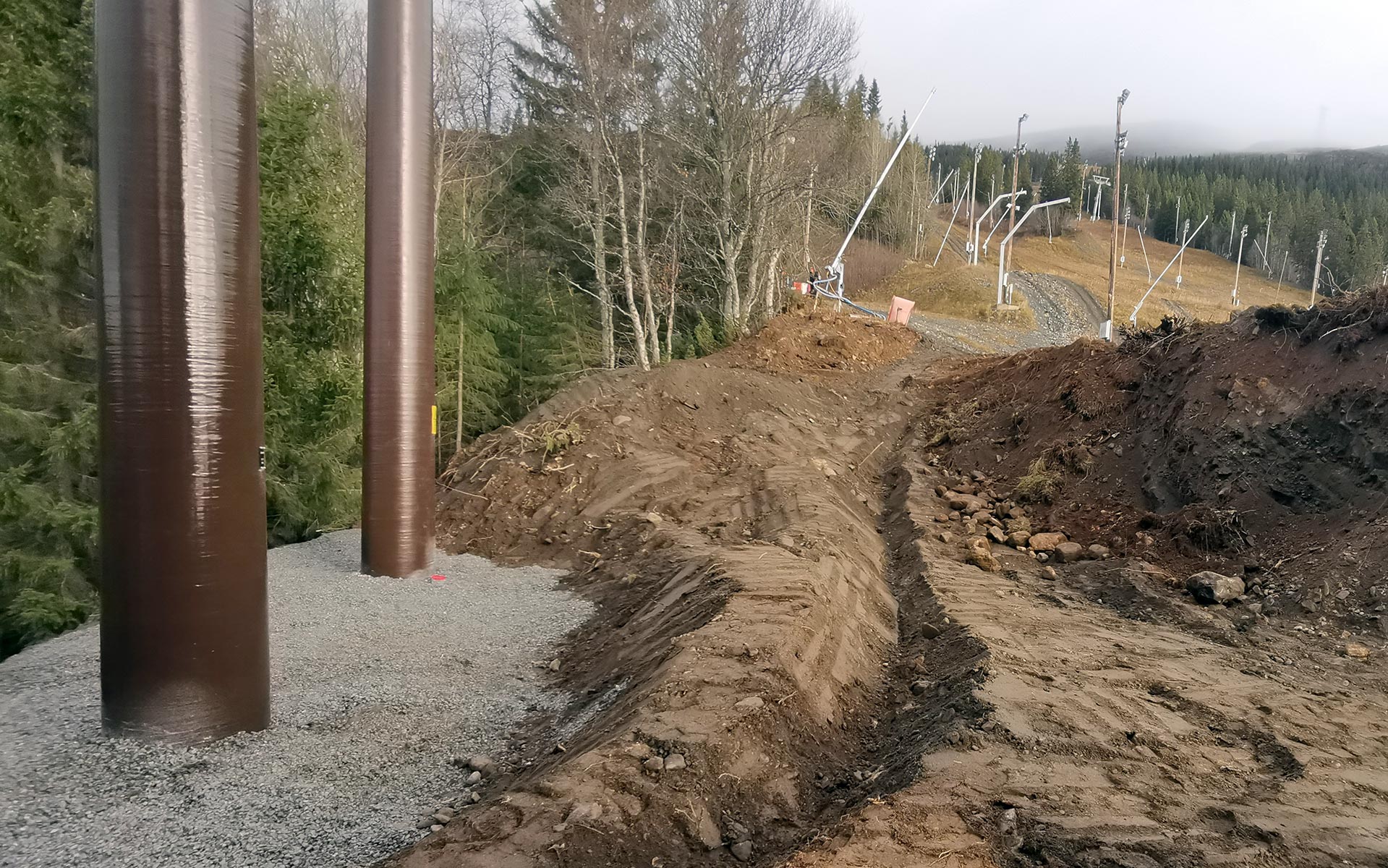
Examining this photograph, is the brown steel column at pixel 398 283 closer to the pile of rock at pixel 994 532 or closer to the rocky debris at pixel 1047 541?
the pile of rock at pixel 994 532

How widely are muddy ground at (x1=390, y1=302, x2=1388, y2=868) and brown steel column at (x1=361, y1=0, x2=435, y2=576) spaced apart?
1.63 metres

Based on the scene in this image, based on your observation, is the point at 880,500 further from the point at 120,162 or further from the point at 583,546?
the point at 120,162

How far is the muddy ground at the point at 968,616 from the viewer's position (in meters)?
3.49

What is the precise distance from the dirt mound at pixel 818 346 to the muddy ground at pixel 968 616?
429 centimetres

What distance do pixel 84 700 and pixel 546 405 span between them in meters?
8.42

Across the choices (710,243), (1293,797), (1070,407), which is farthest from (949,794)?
(710,243)

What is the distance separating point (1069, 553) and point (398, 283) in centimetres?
742

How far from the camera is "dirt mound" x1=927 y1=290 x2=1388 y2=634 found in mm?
7203

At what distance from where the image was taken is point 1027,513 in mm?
10039

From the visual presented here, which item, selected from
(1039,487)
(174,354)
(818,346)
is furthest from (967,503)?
(818,346)

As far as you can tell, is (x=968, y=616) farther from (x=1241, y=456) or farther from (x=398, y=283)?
(x=398, y=283)

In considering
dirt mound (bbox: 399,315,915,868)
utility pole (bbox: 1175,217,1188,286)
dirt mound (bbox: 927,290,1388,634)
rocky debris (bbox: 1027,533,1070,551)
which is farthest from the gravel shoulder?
utility pole (bbox: 1175,217,1188,286)

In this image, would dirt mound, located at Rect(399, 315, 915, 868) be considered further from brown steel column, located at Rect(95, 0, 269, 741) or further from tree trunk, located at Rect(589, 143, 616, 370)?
tree trunk, located at Rect(589, 143, 616, 370)

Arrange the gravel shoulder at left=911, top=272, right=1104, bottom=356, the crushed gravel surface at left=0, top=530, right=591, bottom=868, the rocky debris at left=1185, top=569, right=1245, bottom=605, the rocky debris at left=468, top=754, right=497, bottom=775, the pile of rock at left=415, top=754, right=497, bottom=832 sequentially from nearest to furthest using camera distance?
the crushed gravel surface at left=0, top=530, right=591, bottom=868, the pile of rock at left=415, top=754, right=497, bottom=832, the rocky debris at left=468, top=754, right=497, bottom=775, the rocky debris at left=1185, top=569, right=1245, bottom=605, the gravel shoulder at left=911, top=272, right=1104, bottom=356
